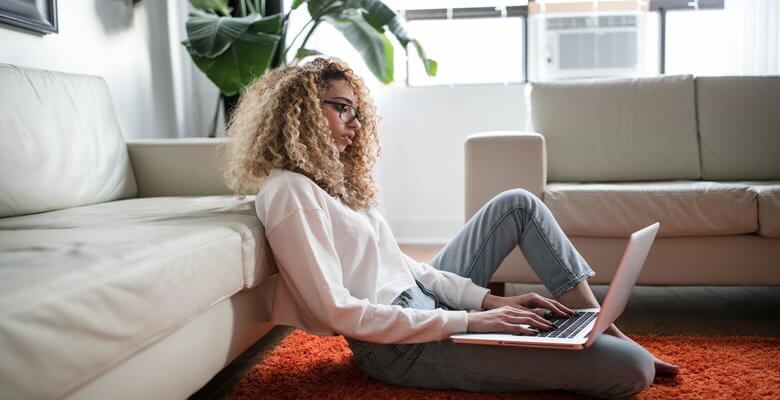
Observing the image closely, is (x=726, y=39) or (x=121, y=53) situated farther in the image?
(x=726, y=39)

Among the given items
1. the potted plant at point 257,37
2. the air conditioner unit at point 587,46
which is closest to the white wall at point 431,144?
the air conditioner unit at point 587,46

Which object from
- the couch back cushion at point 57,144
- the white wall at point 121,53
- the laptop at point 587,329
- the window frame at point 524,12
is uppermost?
the window frame at point 524,12

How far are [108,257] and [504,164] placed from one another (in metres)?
1.49

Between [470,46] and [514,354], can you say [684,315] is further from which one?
[470,46]

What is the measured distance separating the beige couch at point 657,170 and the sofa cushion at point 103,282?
40.7 inches

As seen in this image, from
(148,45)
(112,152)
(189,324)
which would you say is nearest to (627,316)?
(189,324)

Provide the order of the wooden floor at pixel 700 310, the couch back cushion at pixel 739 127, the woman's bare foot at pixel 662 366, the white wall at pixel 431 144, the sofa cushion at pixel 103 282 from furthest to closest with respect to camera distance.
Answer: the white wall at pixel 431 144 → the couch back cushion at pixel 739 127 → the wooden floor at pixel 700 310 → the woman's bare foot at pixel 662 366 → the sofa cushion at pixel 103 282

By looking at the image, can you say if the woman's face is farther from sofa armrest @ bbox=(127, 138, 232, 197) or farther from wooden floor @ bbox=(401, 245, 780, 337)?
wooden floor @ bbox=(401, 245, 780, 337)

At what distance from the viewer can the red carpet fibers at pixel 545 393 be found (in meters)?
1.41

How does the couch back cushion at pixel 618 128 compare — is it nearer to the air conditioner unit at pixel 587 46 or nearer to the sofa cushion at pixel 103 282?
the air conditioner unit at pixel 587 46

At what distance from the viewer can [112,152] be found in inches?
84.4

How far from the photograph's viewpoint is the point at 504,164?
2.23 metres

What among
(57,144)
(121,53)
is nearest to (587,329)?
(57,144)

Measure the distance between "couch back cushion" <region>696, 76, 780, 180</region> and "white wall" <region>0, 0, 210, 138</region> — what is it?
2.34 metres
